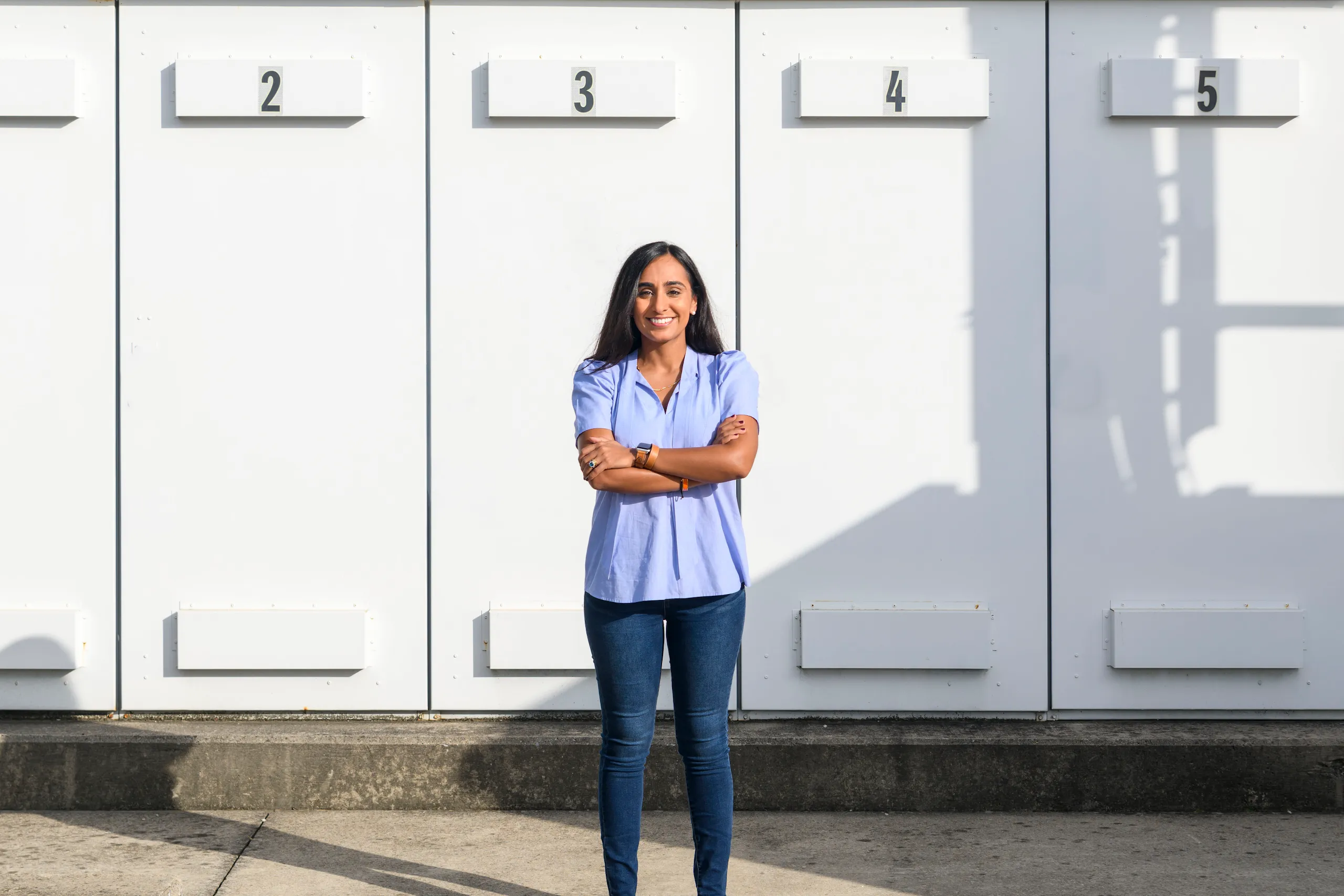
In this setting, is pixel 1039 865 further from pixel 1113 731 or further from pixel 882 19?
pixel 882 19

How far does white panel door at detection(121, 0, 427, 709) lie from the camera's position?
490cm

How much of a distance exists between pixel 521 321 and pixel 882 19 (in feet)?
5.64

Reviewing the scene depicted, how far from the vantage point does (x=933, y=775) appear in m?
4.77

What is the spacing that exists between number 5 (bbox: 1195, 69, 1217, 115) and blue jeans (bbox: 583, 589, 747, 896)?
2.72m

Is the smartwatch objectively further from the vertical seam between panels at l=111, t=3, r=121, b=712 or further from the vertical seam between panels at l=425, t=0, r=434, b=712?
the vertical seam between panels at l=111, t=3, r=121, b=712

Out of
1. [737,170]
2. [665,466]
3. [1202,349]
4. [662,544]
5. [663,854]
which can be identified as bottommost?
[663,854]

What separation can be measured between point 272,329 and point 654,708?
2290 millimetres

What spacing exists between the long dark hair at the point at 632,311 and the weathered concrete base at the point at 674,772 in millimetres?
1710

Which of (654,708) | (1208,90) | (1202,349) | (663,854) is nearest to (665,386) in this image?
(654,708)

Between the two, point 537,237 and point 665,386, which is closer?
point 665,386

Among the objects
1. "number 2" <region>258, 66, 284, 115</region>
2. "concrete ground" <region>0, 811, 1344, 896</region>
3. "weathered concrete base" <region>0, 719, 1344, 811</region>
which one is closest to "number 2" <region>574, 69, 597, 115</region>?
"number 2" <region>258, 66, 284, 115</region>

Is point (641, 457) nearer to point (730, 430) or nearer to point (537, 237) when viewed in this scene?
point (730, 430)

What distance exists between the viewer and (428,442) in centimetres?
494

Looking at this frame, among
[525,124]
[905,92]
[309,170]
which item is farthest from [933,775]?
[309,170]
